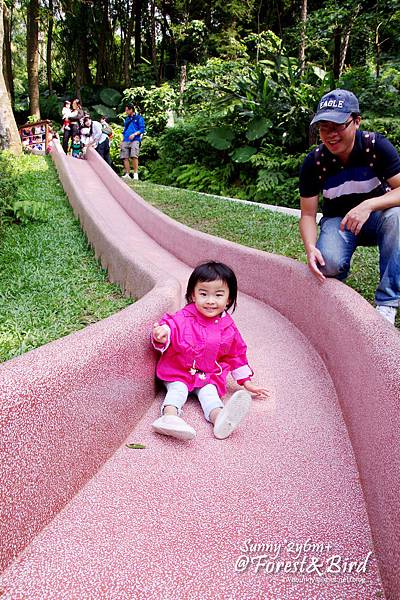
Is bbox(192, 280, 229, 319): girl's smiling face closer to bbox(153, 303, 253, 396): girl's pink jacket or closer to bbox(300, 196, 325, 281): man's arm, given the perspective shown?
bbox(153, 303, 253, 396): girl's pink jacket

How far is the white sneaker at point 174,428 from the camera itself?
2150 millimetres

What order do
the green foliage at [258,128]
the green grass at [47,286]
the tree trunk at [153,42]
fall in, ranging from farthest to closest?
1. the tree trunk at [153,42]
2. the green foliage at [258,128]
3. the green grass at [47,286]

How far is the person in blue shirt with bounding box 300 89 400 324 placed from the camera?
277 cm

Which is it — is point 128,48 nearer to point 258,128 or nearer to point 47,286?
point 258,128

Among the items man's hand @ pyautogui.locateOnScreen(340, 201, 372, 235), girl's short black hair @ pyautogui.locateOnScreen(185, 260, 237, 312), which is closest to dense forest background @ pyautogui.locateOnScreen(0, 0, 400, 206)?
man's hand @ pyautogui.locateOnScreen(340, 201, 372, 235)

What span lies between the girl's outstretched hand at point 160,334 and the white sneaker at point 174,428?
1.48ft

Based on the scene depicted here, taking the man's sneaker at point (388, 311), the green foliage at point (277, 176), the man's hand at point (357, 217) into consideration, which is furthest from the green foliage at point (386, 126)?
the man's sneaker at point (388, 311)

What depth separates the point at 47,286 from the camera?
4.35 m

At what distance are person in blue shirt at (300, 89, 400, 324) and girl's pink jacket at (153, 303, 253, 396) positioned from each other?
0.79 metres

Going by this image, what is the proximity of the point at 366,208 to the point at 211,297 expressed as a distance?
0.96 meters

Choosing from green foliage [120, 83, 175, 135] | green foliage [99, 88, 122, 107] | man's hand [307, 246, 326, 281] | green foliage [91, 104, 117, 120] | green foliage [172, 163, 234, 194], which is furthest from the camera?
green foliage [99, 88, 122, 107]

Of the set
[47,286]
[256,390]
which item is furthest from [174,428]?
[47,286]

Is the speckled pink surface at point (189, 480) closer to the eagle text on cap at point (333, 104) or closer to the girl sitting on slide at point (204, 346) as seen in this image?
the girl sitting on slide at point (204, 346)

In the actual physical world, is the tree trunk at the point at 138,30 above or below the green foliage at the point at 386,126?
above
